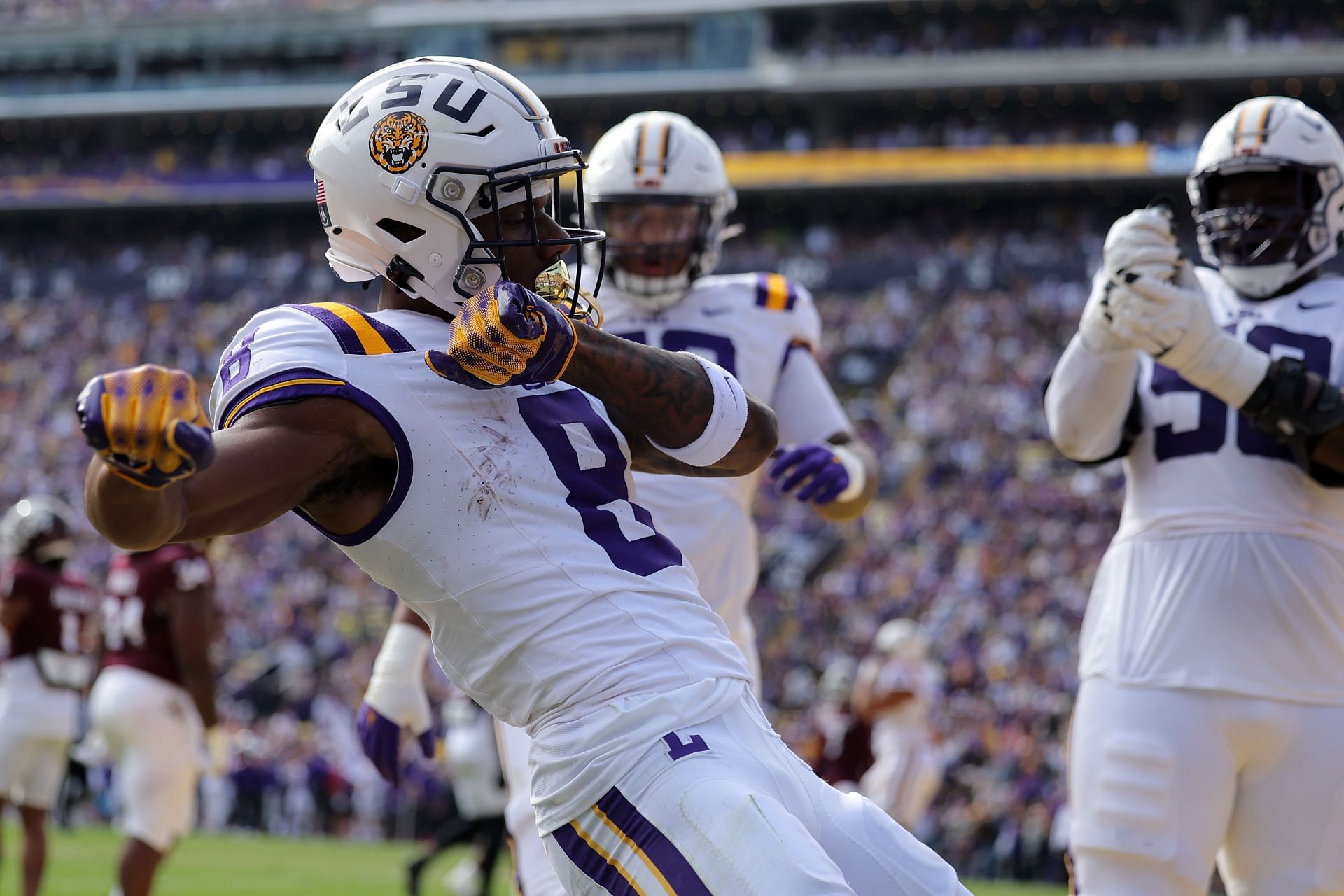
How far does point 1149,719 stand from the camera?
359 cm

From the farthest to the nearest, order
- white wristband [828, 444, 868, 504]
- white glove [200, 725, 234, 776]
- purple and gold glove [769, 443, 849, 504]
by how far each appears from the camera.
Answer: white glove [200, 725, 234, 776] < white wristband [828, 444, 868, 504] < purple and gold glove [769, 443, 849, 504]

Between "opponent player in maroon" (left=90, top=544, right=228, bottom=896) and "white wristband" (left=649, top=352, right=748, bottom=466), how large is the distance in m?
4.36

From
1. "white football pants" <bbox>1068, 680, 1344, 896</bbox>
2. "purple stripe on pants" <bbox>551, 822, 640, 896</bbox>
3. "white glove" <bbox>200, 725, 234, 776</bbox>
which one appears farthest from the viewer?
"white glove" <bbox>200, 725, 234, 776</bbox>

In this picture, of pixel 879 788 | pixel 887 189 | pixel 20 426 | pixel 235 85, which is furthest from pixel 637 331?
pixel 235 85

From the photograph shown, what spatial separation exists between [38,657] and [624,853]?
6528mm

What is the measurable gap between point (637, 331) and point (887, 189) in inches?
1223

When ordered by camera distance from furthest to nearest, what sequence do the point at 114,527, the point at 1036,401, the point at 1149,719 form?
the point at 1036,401 → the point at 1149,719 → the point at 114,527

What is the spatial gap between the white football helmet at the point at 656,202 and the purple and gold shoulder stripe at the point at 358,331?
1939mm

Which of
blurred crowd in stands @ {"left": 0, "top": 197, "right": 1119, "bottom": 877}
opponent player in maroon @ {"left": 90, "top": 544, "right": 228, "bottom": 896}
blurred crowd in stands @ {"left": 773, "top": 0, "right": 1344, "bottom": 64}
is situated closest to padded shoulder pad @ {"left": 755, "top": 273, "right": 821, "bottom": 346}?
opponent player in maroon @ {"left": 90, "top": 544, "right": 228, "bottom": 896}

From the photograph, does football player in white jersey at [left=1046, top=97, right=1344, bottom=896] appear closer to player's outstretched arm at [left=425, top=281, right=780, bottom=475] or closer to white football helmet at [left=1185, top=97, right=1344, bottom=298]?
white football helmet at [left=1185, top=97, right=1344, bottom=298]

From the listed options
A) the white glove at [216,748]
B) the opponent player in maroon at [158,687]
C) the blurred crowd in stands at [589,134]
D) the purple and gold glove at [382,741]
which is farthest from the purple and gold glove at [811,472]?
the blurred crowd in stands at [589,134]

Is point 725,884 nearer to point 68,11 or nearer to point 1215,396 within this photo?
point 1215,396

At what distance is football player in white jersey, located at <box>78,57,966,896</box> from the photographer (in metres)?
2.33

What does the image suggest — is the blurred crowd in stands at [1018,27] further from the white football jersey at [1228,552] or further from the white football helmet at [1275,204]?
the white football jersey at [1228,552]
